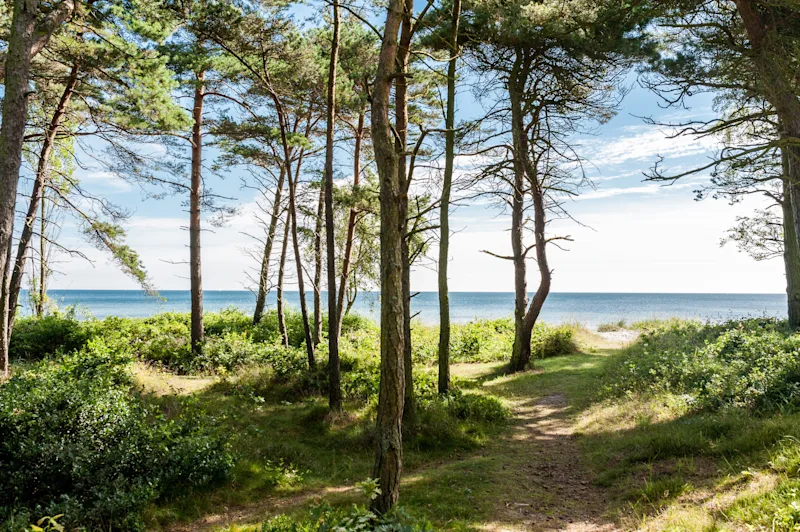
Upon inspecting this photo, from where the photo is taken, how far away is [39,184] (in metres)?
11.1

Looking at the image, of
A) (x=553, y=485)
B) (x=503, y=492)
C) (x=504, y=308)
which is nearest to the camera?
(x=503, y=492)

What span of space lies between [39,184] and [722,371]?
14.3 metres

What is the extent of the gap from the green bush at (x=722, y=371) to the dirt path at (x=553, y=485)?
5.67ft

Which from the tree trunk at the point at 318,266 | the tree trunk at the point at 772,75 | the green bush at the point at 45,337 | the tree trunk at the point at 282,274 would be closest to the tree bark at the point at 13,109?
the tree trunk at the point at 318,266

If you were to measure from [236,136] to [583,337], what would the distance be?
13.5m

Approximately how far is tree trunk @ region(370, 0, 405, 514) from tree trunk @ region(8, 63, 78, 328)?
361 inches

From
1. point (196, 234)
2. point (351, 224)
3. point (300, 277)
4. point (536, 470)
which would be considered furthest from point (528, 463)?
point (196, 234)

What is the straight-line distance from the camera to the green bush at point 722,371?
6.27 metres

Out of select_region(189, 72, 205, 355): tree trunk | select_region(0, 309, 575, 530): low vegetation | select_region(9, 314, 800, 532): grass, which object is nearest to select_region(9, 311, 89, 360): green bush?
select_region(0, 309, 575, 530): low vegetation

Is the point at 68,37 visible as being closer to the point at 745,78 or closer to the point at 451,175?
the point at 451,175

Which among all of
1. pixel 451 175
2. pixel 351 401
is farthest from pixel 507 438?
pixel 451 175

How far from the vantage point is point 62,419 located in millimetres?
5418

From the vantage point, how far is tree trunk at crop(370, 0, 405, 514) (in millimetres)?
4086

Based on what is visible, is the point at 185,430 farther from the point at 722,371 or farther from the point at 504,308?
A: the point at 504,308
